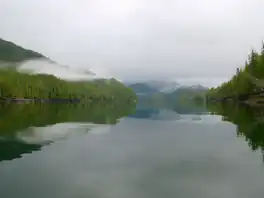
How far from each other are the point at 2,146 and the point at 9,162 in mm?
6443

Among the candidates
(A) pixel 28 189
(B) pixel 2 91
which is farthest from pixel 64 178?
(B) pixel 2 91

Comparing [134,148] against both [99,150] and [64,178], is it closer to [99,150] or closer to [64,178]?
[99,150]

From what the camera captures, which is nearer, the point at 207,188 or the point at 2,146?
the point at 207,188

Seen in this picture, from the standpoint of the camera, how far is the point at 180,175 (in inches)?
688

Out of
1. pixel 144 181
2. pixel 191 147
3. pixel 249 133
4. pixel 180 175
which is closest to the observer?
pixel 144 181

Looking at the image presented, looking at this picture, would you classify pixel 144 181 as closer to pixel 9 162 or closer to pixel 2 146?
pixel 9 162

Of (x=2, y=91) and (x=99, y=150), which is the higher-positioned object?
(x=2, y=91)

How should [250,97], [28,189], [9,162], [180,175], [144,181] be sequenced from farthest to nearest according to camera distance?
[250,97] → [9,162] → [180,175] → [144,181] → [28,189]

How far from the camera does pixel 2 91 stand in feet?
520

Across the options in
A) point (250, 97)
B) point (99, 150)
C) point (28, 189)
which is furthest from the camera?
point (250, 97)

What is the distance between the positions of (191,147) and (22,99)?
167195 millimetres

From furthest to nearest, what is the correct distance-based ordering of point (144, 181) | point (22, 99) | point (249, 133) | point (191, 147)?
point (22, 99), point (249, 133), point (191, 147), point (144, 181)

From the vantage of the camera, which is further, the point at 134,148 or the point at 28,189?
the point at 134,148

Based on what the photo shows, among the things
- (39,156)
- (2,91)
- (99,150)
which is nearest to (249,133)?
(99,150)
